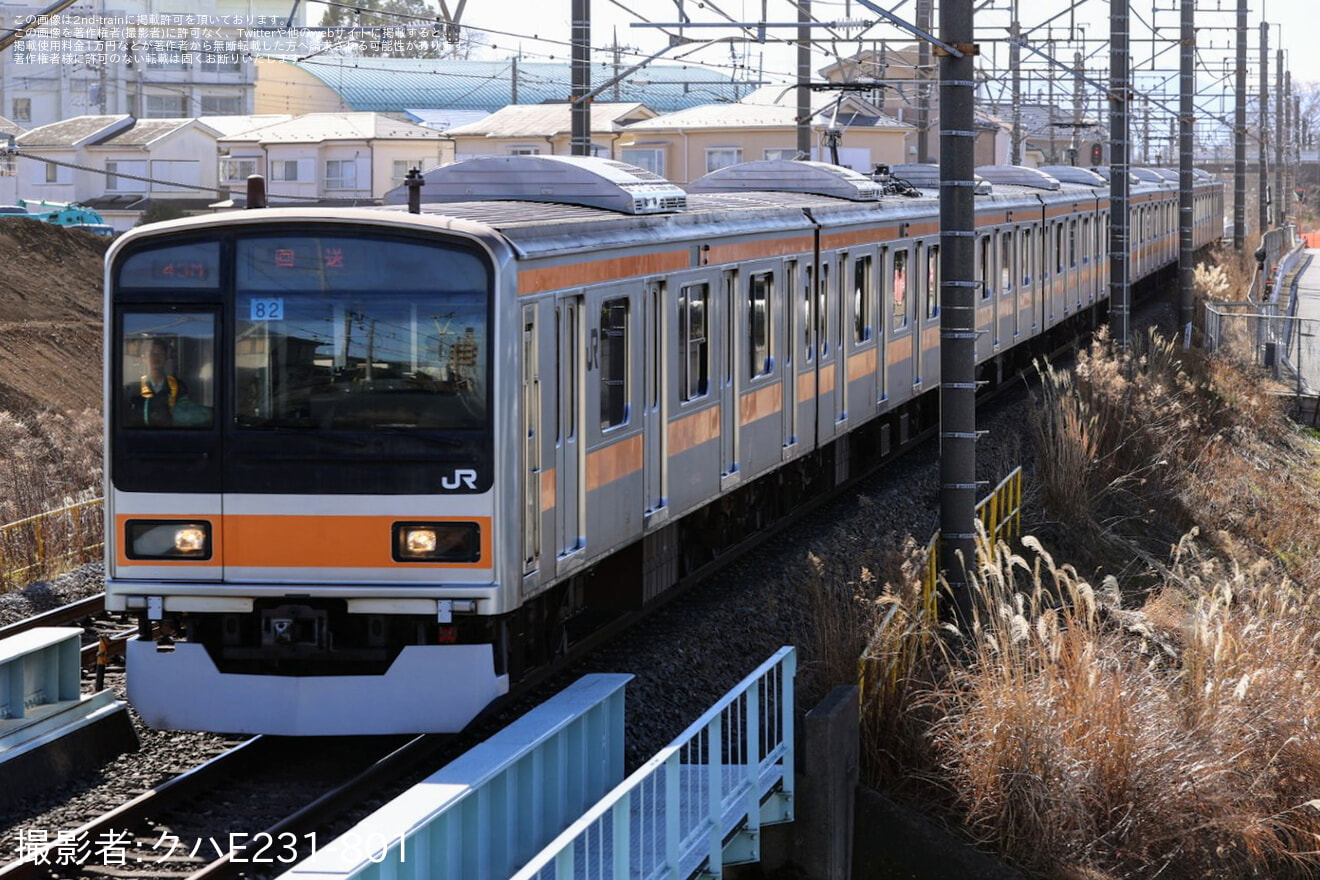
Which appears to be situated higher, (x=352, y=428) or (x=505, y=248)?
(x=505, y=248)

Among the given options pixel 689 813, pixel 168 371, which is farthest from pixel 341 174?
pixel 689 813

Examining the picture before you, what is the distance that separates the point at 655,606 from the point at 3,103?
81204 millimetres

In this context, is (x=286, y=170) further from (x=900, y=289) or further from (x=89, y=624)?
(x=89, y=624)

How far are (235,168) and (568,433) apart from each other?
1887 inches

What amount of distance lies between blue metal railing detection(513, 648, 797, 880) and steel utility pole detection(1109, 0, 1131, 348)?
1350cm

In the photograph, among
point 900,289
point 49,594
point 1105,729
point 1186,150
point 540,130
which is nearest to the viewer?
point 1105,729

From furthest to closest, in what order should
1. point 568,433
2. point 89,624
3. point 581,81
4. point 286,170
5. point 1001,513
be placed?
point 286,170 < point 581,81 < point 1001,513 < point 89,624 < point 568,433

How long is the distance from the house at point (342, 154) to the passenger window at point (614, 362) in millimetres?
39509

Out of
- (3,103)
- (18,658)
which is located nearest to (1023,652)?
(18,658)

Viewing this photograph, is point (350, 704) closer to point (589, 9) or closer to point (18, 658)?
point (18, 658)

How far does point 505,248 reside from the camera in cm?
805

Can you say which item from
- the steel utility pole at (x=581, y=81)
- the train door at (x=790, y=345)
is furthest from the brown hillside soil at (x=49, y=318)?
the train door at (x=790, y=345)

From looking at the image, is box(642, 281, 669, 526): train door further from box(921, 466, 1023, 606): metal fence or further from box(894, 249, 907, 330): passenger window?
box(894, 249, 907, 330): passenger window

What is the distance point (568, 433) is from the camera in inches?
351
